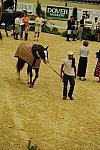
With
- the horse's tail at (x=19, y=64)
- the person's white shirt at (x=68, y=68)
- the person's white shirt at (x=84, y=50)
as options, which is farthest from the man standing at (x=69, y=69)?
the person's white shirt at (x=84, y=50)

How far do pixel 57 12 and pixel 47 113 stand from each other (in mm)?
20677

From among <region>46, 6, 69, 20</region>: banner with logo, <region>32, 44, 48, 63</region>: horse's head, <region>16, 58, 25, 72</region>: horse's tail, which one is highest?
<region>32, 44, 48, 63</region>: horse's head

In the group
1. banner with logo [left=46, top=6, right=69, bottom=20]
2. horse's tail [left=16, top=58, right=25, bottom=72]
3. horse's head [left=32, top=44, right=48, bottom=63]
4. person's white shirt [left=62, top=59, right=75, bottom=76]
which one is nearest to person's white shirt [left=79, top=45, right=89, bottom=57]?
horse's tail [left=16, top=58, right=25, bottom=72]

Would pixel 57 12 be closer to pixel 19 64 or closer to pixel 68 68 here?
pixel 19 64

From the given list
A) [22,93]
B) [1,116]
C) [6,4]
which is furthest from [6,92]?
[6,4]

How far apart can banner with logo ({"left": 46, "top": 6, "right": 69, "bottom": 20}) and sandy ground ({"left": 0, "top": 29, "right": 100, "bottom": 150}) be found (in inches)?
579

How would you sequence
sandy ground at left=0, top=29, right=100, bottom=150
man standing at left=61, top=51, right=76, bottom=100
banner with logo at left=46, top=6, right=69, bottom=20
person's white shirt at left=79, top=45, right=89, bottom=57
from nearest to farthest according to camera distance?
sandy ground at left=0, top=29, right=100, bottom=150, man standing at left=61, top=51, right=76, bottom=100, person's white shirt at left=79, top=45, right=89, bottom=57, banner with logo at left=46, top=6, right=69, bottom=20

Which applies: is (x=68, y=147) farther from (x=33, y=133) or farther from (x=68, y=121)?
(x=68, y=121)

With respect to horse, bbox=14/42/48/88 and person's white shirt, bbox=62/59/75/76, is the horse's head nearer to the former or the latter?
horse, bbox=14/42/48/88

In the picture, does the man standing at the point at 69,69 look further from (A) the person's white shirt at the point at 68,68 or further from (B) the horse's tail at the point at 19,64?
(B) the horse's tail at the point at 19,64

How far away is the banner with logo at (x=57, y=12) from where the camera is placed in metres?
32.9

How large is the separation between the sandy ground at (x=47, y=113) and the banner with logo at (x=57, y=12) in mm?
14702

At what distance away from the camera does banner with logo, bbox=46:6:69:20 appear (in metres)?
32.9

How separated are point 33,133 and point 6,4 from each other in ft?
59.7
